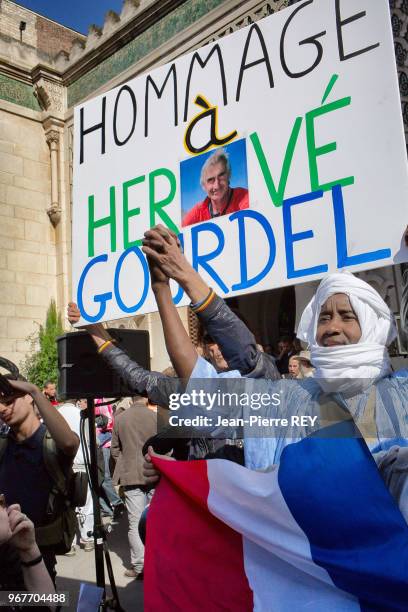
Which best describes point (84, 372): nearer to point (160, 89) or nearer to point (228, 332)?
point (160, 89)

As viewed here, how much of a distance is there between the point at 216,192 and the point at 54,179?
40.1 feet

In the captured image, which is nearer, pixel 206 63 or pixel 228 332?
pixel 228 332

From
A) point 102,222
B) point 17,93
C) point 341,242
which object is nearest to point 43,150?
point 17,93

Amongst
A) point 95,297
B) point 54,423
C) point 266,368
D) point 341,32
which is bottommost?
point 54,423

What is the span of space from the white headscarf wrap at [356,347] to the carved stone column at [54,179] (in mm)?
12410

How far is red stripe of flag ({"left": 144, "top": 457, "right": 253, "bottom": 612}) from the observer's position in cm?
127

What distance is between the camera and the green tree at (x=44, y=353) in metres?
12.1

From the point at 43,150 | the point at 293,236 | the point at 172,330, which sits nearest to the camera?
the point at 172,330

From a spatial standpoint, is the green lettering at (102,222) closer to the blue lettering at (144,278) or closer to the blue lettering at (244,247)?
the blue lettering at (144,278)

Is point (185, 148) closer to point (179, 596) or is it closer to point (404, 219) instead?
point (404, 219)

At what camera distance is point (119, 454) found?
520 cm

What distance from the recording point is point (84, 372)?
11.1 feet

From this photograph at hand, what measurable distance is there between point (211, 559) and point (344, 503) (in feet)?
1.33

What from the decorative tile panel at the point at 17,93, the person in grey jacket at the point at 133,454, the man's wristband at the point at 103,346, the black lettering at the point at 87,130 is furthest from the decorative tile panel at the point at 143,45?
the man's wristband at the point at 103,346
